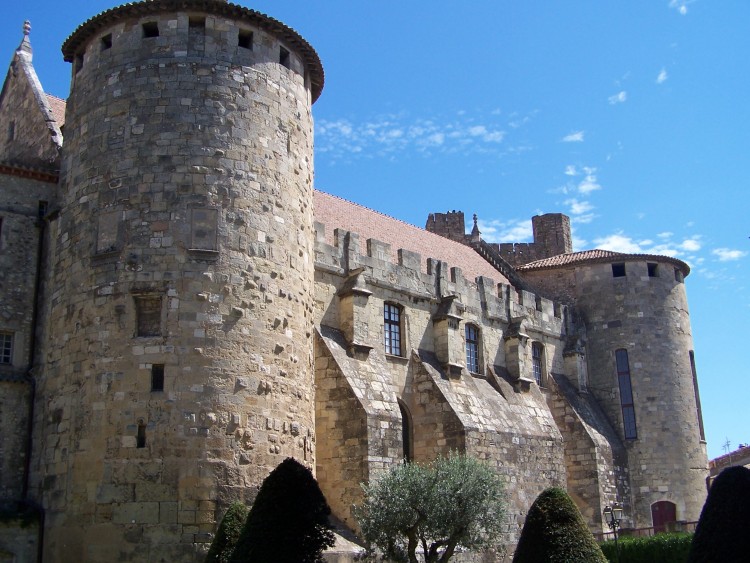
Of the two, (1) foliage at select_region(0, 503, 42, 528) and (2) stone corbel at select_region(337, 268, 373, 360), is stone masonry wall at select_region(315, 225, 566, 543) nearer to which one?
(2) stone corbel at select_region(337, 268, 373, 360)

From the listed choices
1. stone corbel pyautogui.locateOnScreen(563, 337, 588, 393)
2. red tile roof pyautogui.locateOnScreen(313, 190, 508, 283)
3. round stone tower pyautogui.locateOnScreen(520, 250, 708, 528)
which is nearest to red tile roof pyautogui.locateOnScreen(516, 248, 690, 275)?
round stone tower pyautogui.locateOnScreen(520, 250, 708, 528)

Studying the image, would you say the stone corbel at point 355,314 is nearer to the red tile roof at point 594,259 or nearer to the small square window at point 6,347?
the small square window at point 6,347

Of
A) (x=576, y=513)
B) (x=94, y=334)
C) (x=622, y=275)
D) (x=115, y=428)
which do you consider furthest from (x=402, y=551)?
(x=622, y=275)

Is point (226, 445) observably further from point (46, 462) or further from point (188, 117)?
point (188, 117)

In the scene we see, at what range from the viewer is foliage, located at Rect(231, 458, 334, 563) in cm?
1644

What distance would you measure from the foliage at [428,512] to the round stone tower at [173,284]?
2.07 m

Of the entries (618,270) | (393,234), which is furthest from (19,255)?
(618,270)

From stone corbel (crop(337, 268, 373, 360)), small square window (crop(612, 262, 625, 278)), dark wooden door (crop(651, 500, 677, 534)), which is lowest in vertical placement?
dark wooden door (crop(651, 500, 677, 534))

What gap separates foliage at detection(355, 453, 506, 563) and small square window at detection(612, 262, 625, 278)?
1937cm

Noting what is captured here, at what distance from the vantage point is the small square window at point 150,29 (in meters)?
22.5

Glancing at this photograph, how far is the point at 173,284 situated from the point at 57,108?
10911 millimetres

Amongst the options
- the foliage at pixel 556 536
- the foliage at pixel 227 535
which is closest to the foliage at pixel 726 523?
the foliage at pixel 556 536

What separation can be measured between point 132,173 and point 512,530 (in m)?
16.4

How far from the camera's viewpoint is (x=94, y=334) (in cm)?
2053
